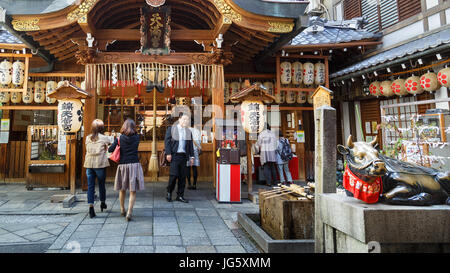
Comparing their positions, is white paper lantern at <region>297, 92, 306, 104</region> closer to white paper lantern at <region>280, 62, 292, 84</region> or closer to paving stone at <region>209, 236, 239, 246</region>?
white paper lantern at <region>280, 62, 292, 84</region>

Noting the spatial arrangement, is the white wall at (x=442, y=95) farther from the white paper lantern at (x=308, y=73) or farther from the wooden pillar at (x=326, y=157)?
the wooden pillar at (x=326, y=157)

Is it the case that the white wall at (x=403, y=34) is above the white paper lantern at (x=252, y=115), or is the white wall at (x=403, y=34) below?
above

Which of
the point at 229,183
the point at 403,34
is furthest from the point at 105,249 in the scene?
the point at 403,34

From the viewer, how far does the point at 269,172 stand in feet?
31.7

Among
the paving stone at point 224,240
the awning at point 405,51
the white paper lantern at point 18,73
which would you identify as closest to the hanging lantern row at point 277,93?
the awning at point 405,51

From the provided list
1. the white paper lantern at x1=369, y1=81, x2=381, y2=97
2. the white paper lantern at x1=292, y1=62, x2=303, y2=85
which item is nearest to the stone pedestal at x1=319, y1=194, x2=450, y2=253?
the white paper lantern at x1=369, y1=81, x2=381, y2=97

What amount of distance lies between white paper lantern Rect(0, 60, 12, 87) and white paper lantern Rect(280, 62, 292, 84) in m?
9.85

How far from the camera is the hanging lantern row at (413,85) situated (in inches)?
287

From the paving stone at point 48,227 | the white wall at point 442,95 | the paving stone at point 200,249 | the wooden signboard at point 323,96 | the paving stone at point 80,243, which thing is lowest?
the paving stone at point 200,249

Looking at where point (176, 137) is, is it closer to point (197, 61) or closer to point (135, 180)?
point (135, 180)

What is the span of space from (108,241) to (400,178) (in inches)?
171

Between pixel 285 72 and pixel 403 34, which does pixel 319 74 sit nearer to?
pixel 285 72

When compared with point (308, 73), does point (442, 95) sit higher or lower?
lower

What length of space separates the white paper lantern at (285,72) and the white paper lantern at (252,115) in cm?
300
